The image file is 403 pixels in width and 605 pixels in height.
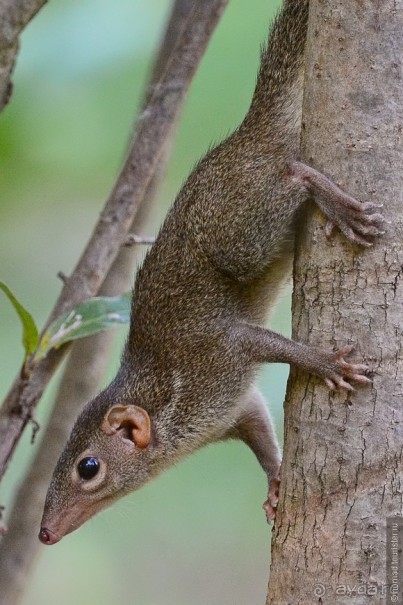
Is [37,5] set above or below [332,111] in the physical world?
above

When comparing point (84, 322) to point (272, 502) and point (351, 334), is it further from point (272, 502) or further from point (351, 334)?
point (351, 334)

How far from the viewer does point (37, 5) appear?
12.1ft

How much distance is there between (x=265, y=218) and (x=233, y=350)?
1.73ft

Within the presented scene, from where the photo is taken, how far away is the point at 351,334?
8.91ft

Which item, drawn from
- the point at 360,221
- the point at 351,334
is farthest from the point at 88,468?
the point at 360,221

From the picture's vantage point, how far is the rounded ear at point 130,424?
363 cm

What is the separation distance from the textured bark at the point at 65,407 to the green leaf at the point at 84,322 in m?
0.74

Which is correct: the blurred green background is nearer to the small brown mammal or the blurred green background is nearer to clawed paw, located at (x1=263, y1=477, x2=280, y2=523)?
the small brown mammal

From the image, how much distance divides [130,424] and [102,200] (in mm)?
2557

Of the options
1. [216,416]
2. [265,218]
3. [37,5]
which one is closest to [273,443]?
[216,416]

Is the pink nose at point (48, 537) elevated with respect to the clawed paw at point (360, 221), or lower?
lower

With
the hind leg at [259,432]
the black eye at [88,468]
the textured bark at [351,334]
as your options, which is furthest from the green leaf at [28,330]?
the textured bark at [351,334]

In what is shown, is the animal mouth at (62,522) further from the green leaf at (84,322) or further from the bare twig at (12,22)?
the bare twig at (12,22)

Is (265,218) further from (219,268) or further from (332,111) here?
(332,111)
